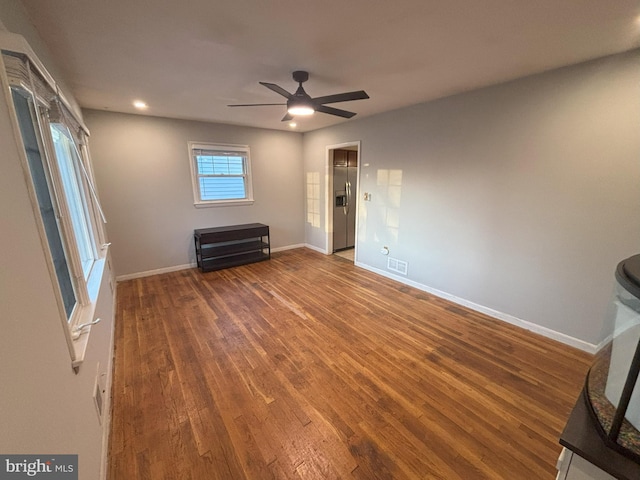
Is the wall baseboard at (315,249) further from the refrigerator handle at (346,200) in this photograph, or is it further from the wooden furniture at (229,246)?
the wooden furniture at (229,246)

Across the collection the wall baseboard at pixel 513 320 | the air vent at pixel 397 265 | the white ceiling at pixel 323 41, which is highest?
the white ceiling at pixel 323 41

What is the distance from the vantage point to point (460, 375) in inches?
82.1

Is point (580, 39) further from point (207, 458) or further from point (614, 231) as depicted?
point (207, 458)

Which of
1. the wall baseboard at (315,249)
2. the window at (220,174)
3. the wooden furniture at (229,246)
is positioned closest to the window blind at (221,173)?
the window at (220,174)

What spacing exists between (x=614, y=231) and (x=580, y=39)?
1.51m

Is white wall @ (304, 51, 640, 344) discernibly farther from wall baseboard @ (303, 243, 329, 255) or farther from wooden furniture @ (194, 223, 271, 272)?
wooden furniture @ (194, 223, 271, 272)

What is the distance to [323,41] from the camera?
183 centimetres

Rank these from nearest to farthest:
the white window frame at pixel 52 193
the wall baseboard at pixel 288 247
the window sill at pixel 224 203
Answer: the white window frame at pixel 52 193, the window sill at pixel 224 203, the wall baseboard at pixel 288 247

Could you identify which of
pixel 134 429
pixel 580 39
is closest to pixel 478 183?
pixel 580 39

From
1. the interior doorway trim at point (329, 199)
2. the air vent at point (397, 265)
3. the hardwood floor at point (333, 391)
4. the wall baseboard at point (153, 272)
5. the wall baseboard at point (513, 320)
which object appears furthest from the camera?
the interior doorway trim at point (329, 199)

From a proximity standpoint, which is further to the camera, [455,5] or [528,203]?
[528,203]

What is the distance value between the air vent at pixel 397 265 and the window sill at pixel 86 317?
11.6 feet

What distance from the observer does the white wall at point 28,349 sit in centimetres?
71

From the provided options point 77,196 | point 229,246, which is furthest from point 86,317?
point 229,246
